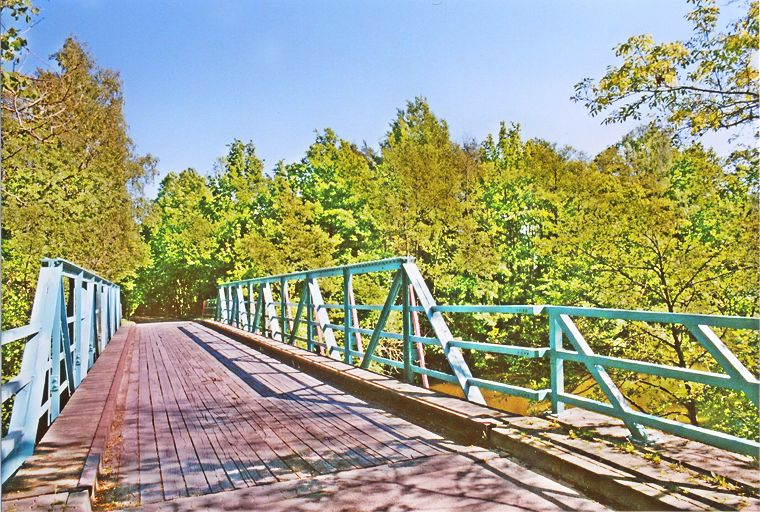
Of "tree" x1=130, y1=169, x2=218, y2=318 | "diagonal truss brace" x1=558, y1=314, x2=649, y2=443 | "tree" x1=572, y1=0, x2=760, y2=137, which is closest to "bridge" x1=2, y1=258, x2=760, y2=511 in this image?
"diagonal truss brace" x1=558, y1=314, x2=649, y2=443

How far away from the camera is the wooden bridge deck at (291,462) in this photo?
2.84 metres

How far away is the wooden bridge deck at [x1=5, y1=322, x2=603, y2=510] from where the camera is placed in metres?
2.84

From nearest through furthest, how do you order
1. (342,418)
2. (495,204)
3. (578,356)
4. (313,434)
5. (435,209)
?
(578,356) → (313,434) → (342,418) → (435,209) → (495,204)

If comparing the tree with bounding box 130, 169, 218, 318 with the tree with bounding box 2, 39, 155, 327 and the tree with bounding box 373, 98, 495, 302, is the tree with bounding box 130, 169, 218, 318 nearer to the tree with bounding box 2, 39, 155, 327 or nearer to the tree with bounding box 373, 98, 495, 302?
the tree with bounding box 2, 39, 155, 327

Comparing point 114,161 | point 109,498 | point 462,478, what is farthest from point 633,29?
point 114,161

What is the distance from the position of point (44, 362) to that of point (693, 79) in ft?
30.7

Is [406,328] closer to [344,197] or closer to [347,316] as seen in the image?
[347,316]

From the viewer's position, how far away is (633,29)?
7.45 metres

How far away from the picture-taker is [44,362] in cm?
347

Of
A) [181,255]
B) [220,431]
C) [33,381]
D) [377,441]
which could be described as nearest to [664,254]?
[377,441]

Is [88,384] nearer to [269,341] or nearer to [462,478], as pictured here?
[462,478]

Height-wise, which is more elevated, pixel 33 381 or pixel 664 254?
pixel 664 254

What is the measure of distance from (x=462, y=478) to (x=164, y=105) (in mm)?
5238

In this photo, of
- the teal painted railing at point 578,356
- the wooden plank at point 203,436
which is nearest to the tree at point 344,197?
the teal painted railing at point 578,356
